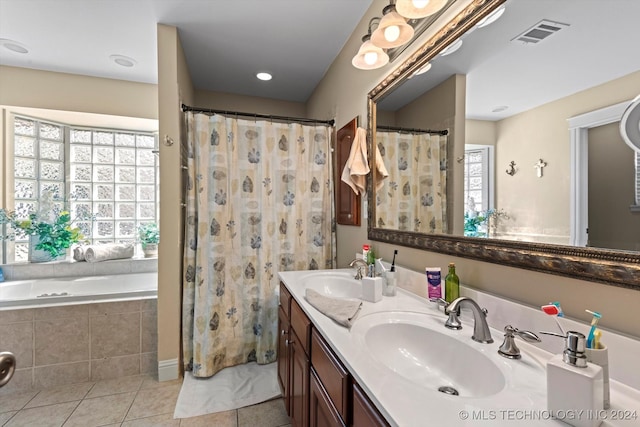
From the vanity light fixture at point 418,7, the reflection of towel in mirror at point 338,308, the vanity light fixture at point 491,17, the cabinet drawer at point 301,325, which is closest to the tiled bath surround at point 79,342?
the cabinet drawer at point 301,325

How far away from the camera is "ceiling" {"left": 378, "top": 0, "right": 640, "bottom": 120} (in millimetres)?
712

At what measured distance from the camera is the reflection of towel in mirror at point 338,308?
1032mm

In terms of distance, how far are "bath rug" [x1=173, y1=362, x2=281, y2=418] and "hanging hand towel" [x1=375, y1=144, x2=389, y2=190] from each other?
5.04ft

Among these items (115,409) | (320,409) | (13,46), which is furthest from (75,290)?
(320,409)

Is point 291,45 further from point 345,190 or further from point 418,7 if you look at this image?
point 418,7

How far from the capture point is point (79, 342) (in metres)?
2.06

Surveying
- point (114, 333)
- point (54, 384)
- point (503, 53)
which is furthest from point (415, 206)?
point (54, 384)

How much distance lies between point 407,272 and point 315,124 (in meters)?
1.50

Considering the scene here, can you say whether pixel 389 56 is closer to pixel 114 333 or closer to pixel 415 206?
pixel 415 206

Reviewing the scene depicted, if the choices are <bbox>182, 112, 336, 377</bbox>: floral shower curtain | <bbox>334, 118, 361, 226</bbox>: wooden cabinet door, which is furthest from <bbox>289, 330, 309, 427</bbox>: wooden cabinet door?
<bbox>334, 118, 361, 226</bbox>: wooden cabinet door

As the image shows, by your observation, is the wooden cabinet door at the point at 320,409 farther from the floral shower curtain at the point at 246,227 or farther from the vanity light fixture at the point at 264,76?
the vanity light fixture at the point at 264,76

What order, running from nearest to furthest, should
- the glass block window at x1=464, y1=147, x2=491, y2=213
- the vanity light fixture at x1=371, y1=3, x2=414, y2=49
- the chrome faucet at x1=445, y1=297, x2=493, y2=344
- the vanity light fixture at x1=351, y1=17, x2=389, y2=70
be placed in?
1. the chrome faucet at x1=445, y1=297, x2=493, y2=344
2. the glass block window at x1=464, y1=147, x2=491, y2=213
3. the vanity light fixture at x1=371, y1=3, x2=414, y2=49
4. the vanity light fixture at x1=351, y1=17, x2=389, y2=70

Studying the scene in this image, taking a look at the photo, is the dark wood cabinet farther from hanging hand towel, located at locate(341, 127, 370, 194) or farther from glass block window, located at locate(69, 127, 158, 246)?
glass block window, located at locate(69, 127, 158, 246)

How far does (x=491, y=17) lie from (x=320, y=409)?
152 centimetres
